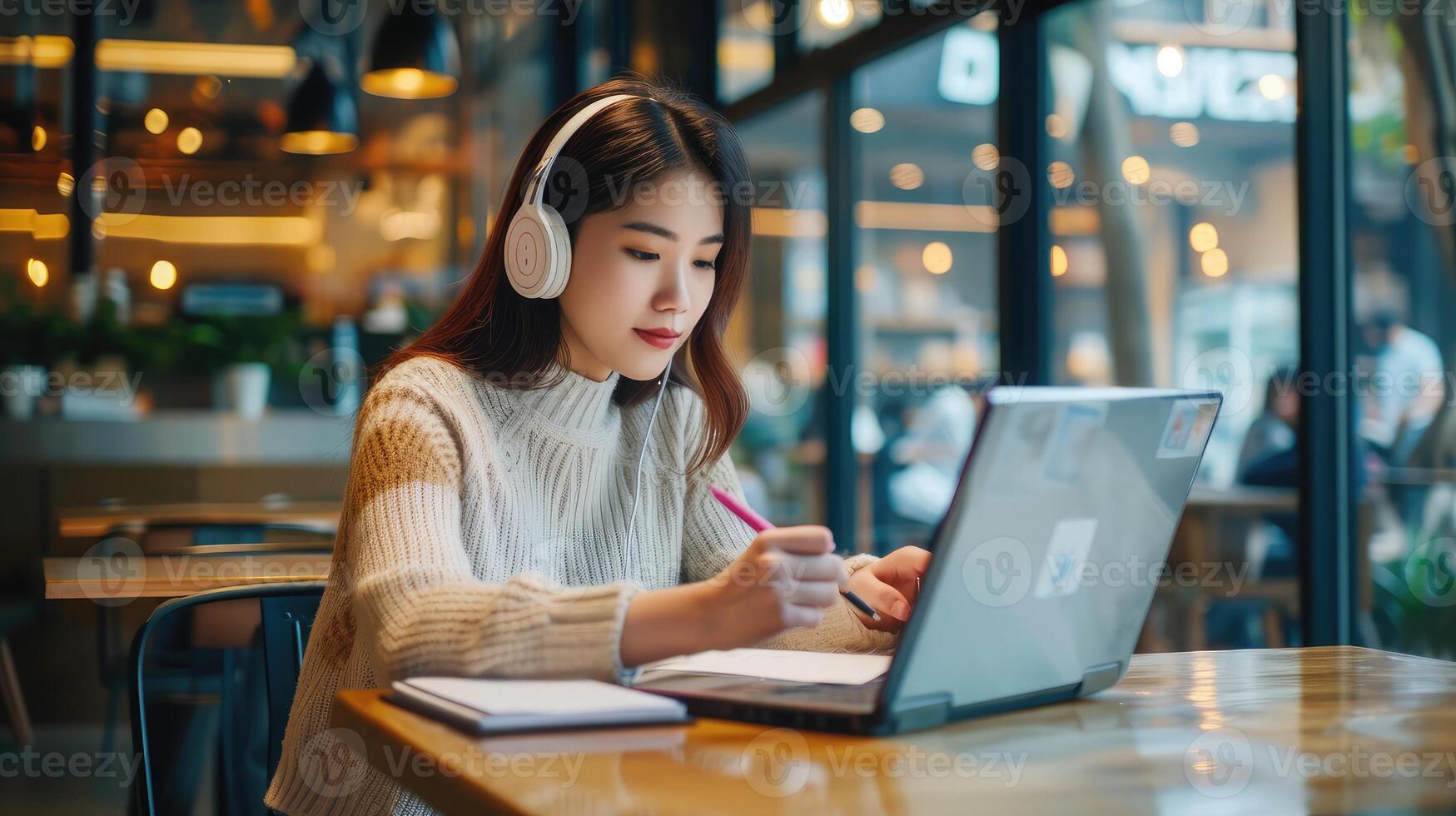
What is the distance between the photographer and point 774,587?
88cm

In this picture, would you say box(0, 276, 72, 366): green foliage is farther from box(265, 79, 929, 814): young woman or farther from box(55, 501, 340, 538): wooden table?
box(265, 79, 929, 814): young woman

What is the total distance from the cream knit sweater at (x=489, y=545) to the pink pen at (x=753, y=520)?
21 millimetres

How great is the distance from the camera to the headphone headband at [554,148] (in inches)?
50.6

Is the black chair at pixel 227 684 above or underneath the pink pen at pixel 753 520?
underneath

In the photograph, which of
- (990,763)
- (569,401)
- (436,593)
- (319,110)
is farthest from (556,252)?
(319,110)

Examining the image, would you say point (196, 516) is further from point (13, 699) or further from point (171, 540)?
point (13, 699)

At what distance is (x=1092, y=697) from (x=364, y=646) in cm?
62

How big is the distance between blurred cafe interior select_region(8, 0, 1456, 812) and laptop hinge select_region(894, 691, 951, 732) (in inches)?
5.2

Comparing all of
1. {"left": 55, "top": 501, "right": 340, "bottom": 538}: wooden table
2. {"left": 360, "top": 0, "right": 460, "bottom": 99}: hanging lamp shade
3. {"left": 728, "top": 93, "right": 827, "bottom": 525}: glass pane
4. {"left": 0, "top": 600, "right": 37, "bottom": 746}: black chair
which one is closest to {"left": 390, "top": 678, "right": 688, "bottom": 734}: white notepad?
{"left": 55, "top": 501, "right": 340, "bottom": 538}: wooden table

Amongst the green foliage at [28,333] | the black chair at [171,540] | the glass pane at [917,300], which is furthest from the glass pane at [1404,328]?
the green foliage at [28,333]

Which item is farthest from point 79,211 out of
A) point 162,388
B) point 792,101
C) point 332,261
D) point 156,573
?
point 156,573

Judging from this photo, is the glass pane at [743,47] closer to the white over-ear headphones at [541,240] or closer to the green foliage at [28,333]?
the green foliage at [28,333]

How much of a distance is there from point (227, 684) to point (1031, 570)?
1.89 m

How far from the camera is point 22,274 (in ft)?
19.0
